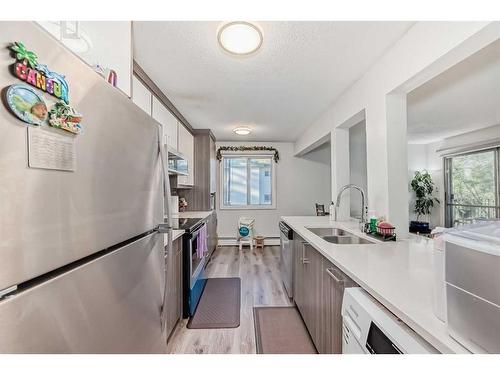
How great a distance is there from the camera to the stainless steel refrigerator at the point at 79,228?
1.56 feet

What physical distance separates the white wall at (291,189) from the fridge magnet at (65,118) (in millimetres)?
5002

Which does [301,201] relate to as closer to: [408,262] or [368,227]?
[368,227]

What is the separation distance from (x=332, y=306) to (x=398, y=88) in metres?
1.64

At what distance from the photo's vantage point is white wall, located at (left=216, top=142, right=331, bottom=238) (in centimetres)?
566

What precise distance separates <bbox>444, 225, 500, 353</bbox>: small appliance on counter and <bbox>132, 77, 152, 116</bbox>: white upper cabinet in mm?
2242

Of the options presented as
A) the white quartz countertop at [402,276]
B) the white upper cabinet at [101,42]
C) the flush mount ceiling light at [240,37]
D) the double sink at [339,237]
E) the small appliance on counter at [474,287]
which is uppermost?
the flush mount ceiling light at [240,37]

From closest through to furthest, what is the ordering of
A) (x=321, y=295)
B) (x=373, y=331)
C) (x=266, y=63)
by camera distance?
(x=373, y=331) < (x=321, y=295) < (x=266, y=63)

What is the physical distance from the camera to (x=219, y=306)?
2.61 metres

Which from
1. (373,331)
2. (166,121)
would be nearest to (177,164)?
(166,121)

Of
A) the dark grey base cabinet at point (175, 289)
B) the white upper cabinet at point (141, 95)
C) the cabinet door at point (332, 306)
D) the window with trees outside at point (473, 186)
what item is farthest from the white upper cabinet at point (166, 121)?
the window with trees outside at point (473, 186)

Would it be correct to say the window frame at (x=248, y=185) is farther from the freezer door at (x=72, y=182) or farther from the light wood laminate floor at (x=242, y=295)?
the freezer door at (x=72, y=182)

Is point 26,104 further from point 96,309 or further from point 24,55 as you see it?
point 96,309

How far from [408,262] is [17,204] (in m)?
1.59
